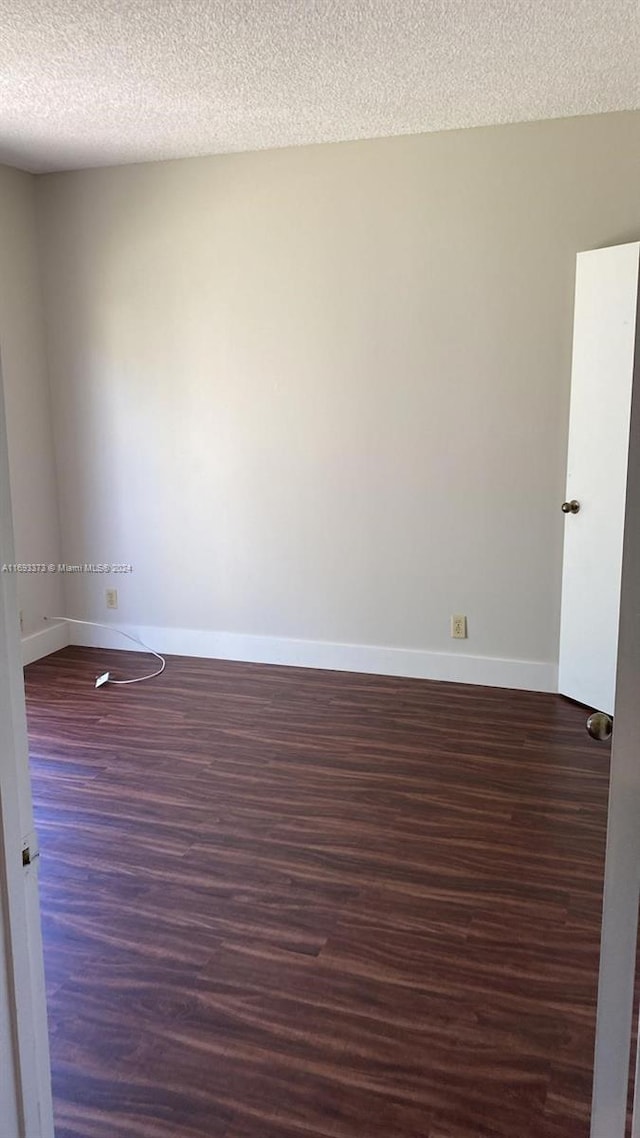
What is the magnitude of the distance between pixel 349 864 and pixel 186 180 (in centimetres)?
331

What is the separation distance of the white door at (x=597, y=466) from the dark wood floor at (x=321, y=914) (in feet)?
0.87

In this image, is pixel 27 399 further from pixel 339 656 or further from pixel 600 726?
pixel 600 726

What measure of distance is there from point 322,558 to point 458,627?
0.76 meters

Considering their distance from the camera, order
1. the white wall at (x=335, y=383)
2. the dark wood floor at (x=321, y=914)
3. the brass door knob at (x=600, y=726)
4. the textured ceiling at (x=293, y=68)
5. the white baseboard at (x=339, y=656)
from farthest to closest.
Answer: the white baseboard at (x=339, y=656)
the white wall at (x=335, y=383)
the textured ceiling at (x=293, y=68)
the dark wood floor at (x=321, y=914)
the brass door knob at (x=600, y=726)

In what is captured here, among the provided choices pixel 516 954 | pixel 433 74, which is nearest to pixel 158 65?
pixel 433 74

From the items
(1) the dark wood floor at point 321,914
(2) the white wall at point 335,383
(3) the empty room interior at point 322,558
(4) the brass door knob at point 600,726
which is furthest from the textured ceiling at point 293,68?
(1) the dark wood floor at point 321,914

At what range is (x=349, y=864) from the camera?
2.83 metres

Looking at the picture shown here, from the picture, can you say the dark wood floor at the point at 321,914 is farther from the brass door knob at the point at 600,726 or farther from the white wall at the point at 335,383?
the brass door knob at the point at 600,726

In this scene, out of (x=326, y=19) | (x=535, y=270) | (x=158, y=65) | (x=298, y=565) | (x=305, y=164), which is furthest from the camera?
(x=298, y=565)

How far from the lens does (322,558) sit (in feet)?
15.0

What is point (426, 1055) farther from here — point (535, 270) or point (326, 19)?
point (535, 270)

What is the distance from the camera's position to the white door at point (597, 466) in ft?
11.9

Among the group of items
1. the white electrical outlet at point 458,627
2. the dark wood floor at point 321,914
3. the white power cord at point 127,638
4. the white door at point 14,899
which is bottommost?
the dark wood floor at point 321,914

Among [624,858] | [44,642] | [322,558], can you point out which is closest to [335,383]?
[322,558]
